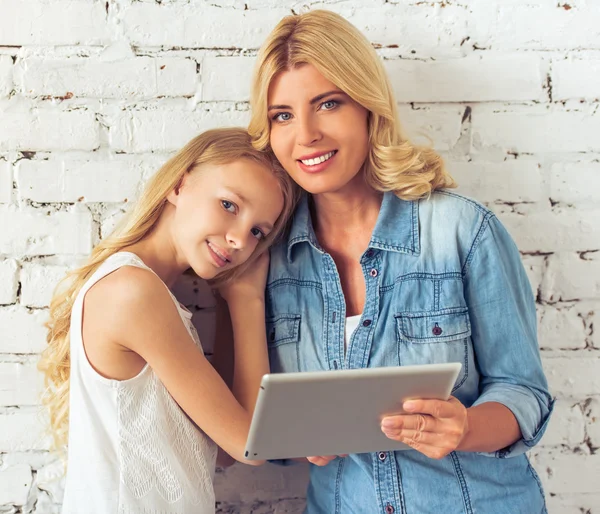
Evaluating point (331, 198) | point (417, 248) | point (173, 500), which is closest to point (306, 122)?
point (331, 198)

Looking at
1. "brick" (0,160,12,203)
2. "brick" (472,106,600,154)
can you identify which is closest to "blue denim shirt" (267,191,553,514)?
"brick" (472,106,600,154)

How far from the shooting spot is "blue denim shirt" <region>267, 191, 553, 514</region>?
125cm

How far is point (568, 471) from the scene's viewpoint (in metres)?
1.57

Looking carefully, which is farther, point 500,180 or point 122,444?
point 500,180

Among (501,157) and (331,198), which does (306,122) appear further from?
(501,157)

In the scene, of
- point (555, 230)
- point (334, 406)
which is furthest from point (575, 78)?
point (334, 406)

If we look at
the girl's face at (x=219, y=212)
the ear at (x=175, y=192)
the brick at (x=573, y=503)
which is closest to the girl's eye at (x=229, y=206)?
the girl's face at (x=219, y=212)

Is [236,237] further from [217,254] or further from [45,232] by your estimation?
[45,232]

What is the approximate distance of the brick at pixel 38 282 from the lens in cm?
142

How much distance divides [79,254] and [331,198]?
58cm

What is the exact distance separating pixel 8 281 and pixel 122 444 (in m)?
0.51

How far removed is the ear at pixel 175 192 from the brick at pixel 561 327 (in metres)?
0.89

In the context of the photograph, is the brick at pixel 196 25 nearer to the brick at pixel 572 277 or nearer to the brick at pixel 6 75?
the brick at pixel 6 75

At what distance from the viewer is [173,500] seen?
3.89 ft
